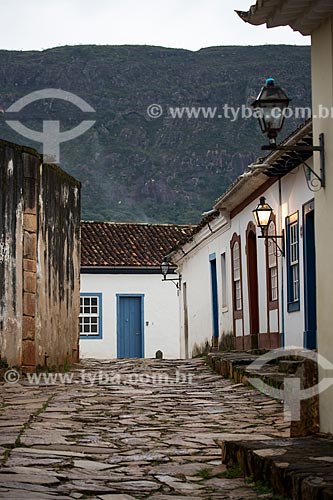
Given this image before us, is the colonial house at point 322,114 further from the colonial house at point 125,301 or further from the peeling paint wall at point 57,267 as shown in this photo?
the colonial house at point 125,301

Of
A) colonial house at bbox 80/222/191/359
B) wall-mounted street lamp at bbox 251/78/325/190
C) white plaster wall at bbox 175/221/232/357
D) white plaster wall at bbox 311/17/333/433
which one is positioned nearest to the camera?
white plaster wall at bbox 311/17/333/433

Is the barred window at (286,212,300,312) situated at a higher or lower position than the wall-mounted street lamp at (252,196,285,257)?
lower

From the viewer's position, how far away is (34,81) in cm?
12669

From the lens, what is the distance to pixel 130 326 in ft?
104

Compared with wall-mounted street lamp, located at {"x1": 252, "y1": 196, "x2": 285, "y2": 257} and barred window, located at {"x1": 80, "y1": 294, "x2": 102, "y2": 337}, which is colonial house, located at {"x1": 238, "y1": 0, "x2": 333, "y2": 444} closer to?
wall-mounted street lamp, located at {"x1": 252, "y1": 196, "x2": 285, "y2": 257}

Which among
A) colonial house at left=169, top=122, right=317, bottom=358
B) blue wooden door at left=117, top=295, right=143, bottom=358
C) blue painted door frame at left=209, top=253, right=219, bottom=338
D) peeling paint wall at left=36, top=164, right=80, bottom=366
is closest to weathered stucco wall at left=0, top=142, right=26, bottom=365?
peeling paint wall at left=36, top=164, right=80, bottom=366

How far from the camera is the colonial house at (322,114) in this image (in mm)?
7566

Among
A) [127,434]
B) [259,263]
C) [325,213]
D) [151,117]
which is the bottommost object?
[127,434]

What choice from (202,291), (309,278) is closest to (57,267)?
(309,278)

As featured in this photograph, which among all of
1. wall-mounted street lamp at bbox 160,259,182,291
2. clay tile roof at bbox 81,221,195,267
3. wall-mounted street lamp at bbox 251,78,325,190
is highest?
clay tile roof at bbox 81,221,195,267

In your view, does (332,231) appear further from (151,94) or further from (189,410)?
(151,94)

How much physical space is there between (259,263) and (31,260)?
497 centimetres

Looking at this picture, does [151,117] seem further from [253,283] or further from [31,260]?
[31,260]

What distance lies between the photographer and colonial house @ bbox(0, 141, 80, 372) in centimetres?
1454
